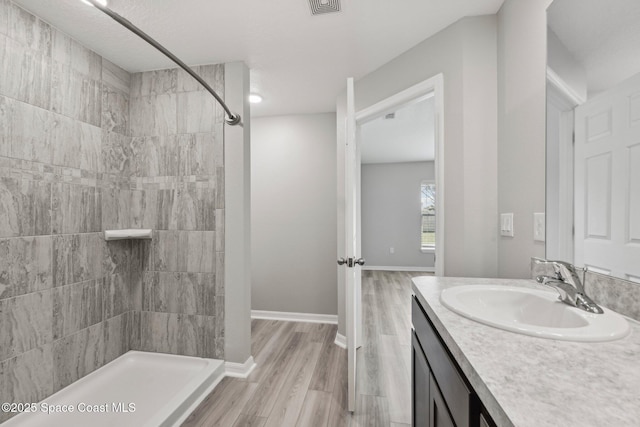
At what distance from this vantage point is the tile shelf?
1.98 meters

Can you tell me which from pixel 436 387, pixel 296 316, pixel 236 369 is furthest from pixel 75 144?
pixel 296 316

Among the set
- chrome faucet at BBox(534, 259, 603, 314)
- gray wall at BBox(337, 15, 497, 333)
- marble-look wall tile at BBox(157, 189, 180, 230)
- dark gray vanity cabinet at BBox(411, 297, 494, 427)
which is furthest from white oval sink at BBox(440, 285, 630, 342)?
marble-look wall tile at BBox(157, 189, 180, 230)

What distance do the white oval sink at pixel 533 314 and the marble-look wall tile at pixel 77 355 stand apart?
229cm

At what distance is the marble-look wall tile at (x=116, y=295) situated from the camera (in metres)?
2.02

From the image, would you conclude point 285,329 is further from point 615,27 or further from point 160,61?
point 615,27

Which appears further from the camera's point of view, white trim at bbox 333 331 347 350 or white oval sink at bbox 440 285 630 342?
white trim at bbox 333 331 347 350

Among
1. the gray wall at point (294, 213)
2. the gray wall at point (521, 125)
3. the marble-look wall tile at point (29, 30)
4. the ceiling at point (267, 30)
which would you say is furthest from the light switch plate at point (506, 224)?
the marble-look wall tile at point (29, 30)

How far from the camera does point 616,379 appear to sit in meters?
0.48

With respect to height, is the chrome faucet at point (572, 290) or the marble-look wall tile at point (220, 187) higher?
the marble-look wall tile at point (220, 187)

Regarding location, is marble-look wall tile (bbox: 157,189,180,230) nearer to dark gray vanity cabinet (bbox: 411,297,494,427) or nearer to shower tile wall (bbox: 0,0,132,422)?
shower tile wall (bbox: 0,0,132,422)

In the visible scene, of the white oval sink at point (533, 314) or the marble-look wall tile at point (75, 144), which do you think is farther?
the marble-look wall tile at point (75, 144)

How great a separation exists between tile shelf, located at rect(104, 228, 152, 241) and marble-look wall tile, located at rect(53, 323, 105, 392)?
64cm

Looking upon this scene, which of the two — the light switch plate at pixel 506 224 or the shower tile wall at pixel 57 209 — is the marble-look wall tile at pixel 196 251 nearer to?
the shower tile wall at pixel 57 209

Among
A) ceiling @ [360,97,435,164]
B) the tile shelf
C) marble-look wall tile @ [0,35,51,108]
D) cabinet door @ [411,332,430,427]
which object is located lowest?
cabinet door @ [411,332,430,427]
